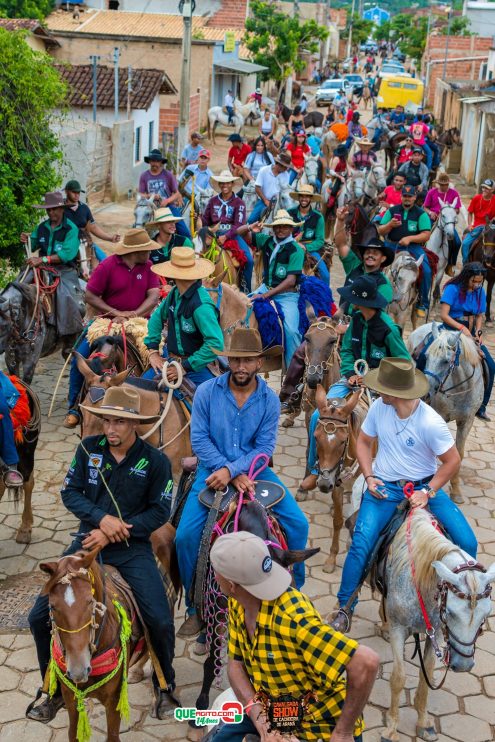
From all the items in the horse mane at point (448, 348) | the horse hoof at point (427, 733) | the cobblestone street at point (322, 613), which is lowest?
the cobblestone street at point (322, 613)

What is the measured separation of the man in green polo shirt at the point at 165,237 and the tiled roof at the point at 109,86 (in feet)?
52.3

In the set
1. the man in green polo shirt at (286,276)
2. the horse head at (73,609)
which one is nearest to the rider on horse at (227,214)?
the man in green polo shirt at (286,276)

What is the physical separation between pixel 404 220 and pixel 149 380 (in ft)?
25.9

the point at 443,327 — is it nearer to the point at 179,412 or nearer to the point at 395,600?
the point at 179,412

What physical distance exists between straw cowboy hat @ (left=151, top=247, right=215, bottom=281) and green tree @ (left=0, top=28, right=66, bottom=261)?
247 inches

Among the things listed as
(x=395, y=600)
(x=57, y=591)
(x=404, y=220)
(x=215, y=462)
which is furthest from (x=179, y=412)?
(x=404, y=220)

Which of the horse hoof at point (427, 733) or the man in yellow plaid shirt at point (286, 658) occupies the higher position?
the man in yellow plaid shirt at point (286, 658)

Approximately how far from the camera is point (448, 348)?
10.2m

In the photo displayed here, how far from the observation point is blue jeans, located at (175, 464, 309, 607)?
6746 mm

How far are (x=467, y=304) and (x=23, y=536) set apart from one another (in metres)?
6.06

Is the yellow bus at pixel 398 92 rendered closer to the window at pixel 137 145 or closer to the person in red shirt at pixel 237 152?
the window at pixel 137 145

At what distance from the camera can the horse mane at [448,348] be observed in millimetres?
10188

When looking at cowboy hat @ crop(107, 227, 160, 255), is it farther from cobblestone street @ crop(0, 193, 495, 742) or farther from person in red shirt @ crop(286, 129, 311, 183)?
person in red shirt @ crop(286, 129, 311, 183)

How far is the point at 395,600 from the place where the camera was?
648cm
